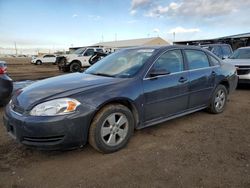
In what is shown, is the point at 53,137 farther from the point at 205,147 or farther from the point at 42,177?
the point at 205,147

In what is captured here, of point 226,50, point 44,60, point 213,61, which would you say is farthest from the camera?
point 44,60

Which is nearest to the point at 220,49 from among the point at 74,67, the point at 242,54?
the point at 242,54

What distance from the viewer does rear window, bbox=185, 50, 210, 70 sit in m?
4.61

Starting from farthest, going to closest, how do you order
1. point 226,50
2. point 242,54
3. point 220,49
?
point 226,50 < point 220,49 < point 242,54

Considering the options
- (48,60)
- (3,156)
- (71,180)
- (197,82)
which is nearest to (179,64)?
(197,82)

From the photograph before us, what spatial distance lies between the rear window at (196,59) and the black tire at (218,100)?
67 centimetres

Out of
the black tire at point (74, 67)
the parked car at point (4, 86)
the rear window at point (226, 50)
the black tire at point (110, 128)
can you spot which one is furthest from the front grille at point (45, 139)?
the black tire at point (74, 67)

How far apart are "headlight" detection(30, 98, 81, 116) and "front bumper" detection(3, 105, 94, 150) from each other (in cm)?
6

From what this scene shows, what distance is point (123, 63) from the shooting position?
421 centimetres

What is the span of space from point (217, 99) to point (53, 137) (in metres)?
3.75

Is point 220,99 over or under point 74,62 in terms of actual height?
under

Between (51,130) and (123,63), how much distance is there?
1833 millimetres

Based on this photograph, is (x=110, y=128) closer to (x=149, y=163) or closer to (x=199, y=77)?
(x=149, y=163)

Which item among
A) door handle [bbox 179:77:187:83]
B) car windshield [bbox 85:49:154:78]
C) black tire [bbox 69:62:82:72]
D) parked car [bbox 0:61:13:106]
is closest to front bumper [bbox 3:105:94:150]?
car windshield [bbox 85:49:154:78]
